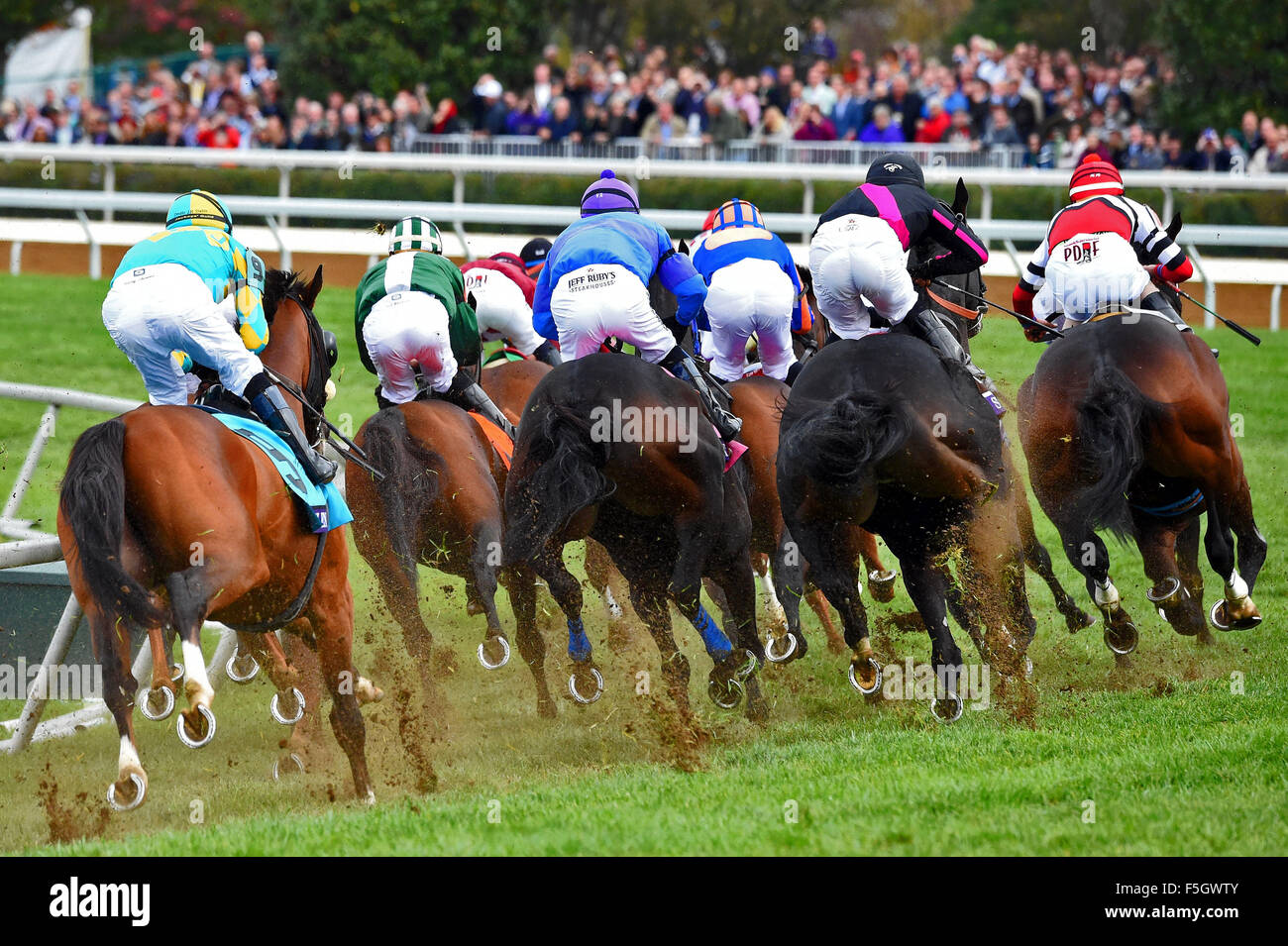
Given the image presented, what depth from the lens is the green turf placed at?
4.63 m

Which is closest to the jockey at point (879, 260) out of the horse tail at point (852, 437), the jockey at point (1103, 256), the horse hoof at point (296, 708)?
the horse tail at point (852, 437)

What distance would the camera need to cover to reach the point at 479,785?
589 cm

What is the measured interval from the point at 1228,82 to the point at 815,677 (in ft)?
38.0

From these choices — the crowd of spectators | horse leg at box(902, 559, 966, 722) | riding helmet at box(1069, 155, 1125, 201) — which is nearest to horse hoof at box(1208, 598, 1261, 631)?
horse leg at box(902, 559, 966, 722)

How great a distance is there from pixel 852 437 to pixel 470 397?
2131 millimetres

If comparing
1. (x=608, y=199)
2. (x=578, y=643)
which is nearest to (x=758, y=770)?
(x=578, y=643)

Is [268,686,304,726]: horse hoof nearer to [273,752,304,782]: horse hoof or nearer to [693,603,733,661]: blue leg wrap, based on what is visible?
[273,752,304,782]: horse hoof

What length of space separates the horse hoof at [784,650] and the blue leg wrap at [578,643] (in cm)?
81

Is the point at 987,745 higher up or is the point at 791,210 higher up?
the point at 791,210

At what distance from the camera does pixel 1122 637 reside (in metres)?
7.11

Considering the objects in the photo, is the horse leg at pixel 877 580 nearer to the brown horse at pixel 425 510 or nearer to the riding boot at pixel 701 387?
the riding boot at pixel 701 387

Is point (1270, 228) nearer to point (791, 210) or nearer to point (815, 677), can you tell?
point (791, 210)

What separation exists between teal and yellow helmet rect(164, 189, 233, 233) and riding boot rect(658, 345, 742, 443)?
5.95ft
